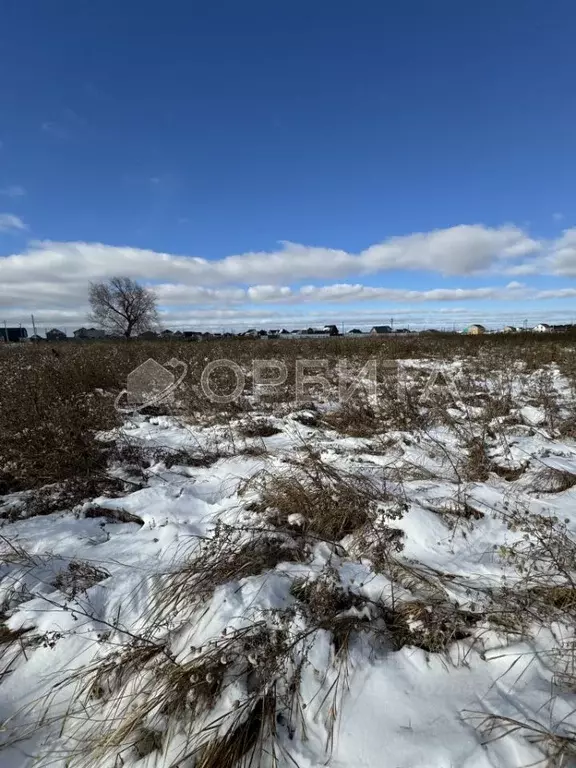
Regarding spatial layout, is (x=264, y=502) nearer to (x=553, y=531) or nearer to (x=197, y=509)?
(x=197, y=509)

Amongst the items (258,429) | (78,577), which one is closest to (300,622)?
(78,577)

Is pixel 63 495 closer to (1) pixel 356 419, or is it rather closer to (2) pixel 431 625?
(2) pixel 431 625

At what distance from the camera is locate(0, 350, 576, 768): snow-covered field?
1388mm

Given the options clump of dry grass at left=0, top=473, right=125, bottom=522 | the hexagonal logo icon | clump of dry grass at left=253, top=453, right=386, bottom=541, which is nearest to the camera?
clump of dry grass at left=253, top=453, right=386, bottom=541

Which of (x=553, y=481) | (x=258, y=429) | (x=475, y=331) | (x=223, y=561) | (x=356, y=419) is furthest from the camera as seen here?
(x=475, y=331)

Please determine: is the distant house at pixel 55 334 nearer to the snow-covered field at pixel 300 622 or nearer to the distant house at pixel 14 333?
the distant house at pixel 14 333

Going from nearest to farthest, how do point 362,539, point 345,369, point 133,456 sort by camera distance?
1. point 362,539
2. point 133,456
3. point 345,369

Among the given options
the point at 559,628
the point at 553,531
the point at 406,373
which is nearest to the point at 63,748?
the point at 559,628

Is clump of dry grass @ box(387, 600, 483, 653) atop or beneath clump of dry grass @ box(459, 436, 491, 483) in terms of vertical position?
beneath

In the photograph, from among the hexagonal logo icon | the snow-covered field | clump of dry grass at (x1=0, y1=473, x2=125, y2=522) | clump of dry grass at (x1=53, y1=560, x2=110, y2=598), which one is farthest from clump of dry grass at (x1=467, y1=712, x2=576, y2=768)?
the hexagonal logo icon

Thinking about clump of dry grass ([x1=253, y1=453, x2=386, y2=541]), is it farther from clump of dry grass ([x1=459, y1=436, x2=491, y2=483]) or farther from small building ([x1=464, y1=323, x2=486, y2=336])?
small building ([x1=464, y1=323, x2=486, y2=336])

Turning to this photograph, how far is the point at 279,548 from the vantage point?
Answer: 2.29 m

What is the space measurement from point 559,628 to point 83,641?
2.18 meters

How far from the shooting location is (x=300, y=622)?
1761mm
